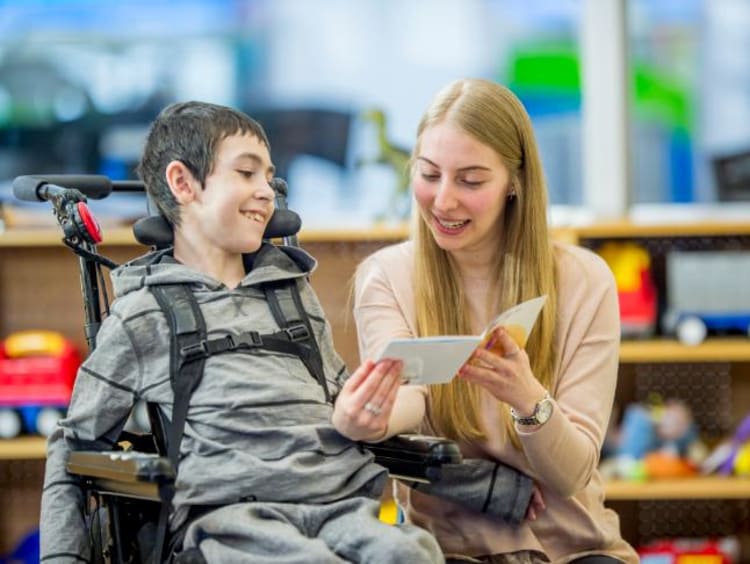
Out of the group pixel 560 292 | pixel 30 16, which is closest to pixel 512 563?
pixel 560 292

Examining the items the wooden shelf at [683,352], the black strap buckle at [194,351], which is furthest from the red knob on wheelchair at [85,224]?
the wooden shelf at [683,352]

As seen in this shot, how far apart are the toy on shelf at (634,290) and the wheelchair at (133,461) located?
1790 millimetres

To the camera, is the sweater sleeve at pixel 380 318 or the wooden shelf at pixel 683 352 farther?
the wooden shelf at pixel 683 352

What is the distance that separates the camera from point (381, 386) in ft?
6.34

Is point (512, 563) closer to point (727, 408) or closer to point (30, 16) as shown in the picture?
point (727, 408)

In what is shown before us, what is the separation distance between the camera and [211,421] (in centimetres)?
198

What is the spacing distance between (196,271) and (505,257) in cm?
54

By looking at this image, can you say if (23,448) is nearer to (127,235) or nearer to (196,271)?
(127,235)

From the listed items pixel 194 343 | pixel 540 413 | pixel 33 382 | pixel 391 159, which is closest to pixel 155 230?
pixel 194 343

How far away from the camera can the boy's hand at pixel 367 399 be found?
1917 millimetres

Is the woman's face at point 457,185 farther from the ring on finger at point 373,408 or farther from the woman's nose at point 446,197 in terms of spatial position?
the ring on finger at point 373,408

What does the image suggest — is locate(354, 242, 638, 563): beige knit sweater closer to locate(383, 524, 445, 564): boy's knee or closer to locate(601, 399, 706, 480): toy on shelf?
locate(383, 524, 445, 564): boy's knee

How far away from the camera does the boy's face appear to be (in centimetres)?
210

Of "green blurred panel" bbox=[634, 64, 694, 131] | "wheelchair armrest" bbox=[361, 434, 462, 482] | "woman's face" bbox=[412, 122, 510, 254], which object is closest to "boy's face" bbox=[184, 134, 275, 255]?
"woman's face" bbox=[412, 122, 510, 254]
